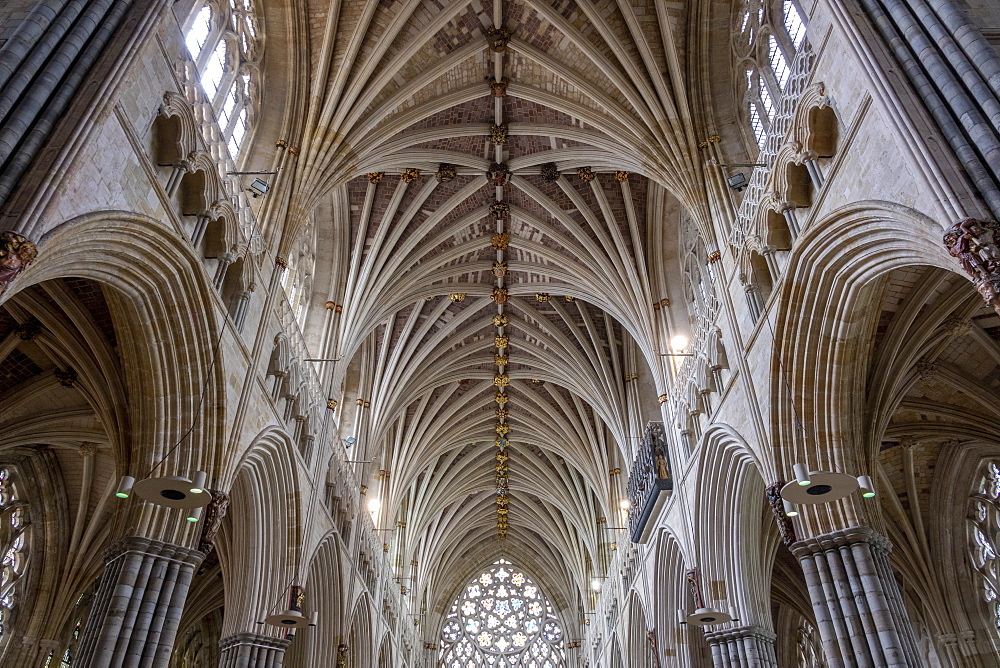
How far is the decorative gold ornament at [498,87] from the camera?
18217mm

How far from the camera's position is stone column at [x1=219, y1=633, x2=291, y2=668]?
537 inches

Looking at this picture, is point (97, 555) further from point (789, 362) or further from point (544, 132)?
point (789, 362)

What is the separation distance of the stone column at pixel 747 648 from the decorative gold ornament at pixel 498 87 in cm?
1289

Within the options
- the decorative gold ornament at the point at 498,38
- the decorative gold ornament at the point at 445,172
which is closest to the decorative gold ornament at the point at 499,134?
the decorative gold ornament at the point at 445,172

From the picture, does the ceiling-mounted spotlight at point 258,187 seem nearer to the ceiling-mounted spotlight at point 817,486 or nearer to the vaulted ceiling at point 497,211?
the vaulted ceiling at point 497,211

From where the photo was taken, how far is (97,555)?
18875 mm

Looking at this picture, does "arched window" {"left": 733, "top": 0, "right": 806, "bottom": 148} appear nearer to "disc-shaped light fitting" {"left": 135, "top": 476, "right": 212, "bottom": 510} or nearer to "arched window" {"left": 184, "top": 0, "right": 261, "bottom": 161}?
"arched window" {"left": 184, "top": 0, "right": 261, "bottom": 161}

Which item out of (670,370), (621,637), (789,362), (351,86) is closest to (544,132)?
(351,86)

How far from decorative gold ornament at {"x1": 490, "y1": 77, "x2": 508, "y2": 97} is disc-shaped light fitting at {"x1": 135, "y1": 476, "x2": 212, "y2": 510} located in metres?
12.4

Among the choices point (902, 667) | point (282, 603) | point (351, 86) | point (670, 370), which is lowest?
point (902, 667)

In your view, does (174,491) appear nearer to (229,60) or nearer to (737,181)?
(229,60)

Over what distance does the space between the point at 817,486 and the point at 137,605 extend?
8.91 meters

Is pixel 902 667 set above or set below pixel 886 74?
below

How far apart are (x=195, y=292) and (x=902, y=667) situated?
430 inches
